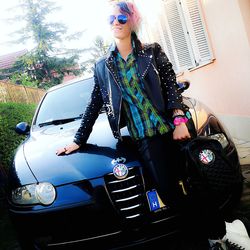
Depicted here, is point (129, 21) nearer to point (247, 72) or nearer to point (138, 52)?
point (138, 52)

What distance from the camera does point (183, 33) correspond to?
7676 mm

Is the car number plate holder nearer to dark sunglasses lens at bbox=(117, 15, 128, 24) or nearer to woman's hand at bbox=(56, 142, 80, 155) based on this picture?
woman's hand at bbox=(56, 142, 80, 155)

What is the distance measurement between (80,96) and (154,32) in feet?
23.0

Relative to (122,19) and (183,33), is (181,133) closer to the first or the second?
(122,19)

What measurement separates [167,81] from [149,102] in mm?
171

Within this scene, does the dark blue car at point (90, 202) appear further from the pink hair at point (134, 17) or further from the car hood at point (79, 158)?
the pink hair at point (134, 17)

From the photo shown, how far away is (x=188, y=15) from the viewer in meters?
7.01

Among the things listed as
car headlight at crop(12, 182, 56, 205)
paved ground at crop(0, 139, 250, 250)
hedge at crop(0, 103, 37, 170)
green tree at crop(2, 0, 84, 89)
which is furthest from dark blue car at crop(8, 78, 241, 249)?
green tree at crop(2, 0, 84, 89)

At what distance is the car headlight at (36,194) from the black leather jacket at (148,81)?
0.58 metres

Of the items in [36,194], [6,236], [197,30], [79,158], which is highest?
[197,30]

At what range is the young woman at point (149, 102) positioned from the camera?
2.06m

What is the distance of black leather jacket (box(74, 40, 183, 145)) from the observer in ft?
6.77

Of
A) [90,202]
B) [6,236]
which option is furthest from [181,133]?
[6,236]

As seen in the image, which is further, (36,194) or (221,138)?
(221,138)
